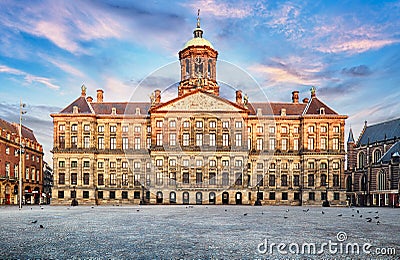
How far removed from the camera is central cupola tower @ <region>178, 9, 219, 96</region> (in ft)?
237

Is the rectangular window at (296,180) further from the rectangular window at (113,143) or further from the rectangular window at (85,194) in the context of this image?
the rectangular window at (85,194)

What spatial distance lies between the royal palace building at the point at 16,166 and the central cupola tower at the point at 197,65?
30.2 meters

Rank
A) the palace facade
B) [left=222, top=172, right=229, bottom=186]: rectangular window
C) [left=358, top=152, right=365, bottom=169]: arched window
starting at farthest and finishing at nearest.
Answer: [left=358, top=152, right=365, bottom=169]: arched window → the palace facade → [left=222, top=172, right=229, bottom=186]: rectangular window

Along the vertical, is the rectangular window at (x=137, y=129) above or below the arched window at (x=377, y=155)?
above

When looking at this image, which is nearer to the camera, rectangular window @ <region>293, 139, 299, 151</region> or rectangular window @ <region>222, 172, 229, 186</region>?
rectangular window @ <region>222, 172, 229, 186</region>

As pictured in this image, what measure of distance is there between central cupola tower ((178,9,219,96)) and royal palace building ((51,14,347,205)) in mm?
206

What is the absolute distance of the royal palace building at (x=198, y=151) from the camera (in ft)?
218

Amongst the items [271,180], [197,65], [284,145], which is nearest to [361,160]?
[284,145]

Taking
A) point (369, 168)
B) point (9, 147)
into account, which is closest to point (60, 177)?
point (9, 147)

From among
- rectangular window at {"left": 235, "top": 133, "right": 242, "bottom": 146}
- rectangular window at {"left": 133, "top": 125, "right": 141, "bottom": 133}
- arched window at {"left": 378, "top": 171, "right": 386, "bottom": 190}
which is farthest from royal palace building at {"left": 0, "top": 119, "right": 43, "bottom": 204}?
arched window at {"left": 378, "top": 171, "right": 386, "bottom": 190}

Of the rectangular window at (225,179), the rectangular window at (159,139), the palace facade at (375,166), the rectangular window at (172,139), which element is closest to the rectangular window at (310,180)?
the palace facade at (375,166)

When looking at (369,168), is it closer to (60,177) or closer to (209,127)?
(209,127)

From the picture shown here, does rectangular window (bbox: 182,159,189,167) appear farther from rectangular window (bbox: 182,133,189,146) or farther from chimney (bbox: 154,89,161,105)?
chimney (bbox: 154,89,161,105)

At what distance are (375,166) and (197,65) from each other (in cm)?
3833
